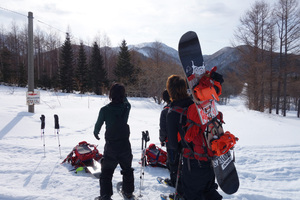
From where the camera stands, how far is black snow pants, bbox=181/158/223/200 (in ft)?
6.08

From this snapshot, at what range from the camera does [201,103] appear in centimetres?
185

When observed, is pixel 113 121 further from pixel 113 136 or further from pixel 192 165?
pixel 192 165

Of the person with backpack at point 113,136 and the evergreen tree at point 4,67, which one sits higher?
the evergreen tree at point 4,67

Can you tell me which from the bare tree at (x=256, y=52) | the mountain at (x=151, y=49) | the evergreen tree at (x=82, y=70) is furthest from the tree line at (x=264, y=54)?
the evergreen tree at (x=82, y=70)

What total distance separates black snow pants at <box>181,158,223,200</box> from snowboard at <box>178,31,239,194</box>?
0.09 m

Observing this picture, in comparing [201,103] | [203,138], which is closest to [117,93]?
[201,103]

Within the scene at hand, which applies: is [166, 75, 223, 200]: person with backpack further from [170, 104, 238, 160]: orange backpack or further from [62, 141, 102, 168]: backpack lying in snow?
[62, 141, 102, 168]: backpack lying in snow

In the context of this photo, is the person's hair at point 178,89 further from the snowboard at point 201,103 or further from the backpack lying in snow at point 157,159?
the backpack lying in snow at point 157,159

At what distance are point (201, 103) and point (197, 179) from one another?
79 cm

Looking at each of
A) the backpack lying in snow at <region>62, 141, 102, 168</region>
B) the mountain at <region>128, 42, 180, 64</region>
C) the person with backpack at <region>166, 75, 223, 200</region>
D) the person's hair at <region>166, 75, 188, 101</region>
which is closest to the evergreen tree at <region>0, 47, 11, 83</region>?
the mountain at <region>128, 42, 180, 64</region>

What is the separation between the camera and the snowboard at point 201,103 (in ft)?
6.06

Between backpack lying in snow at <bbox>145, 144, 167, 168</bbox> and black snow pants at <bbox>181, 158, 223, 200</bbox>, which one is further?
backpack lying in snow at <bbox>145, 144, 167, 168</bbox>

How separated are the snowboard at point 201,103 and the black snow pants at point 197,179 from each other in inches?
3.5

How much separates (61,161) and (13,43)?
40532 mm
